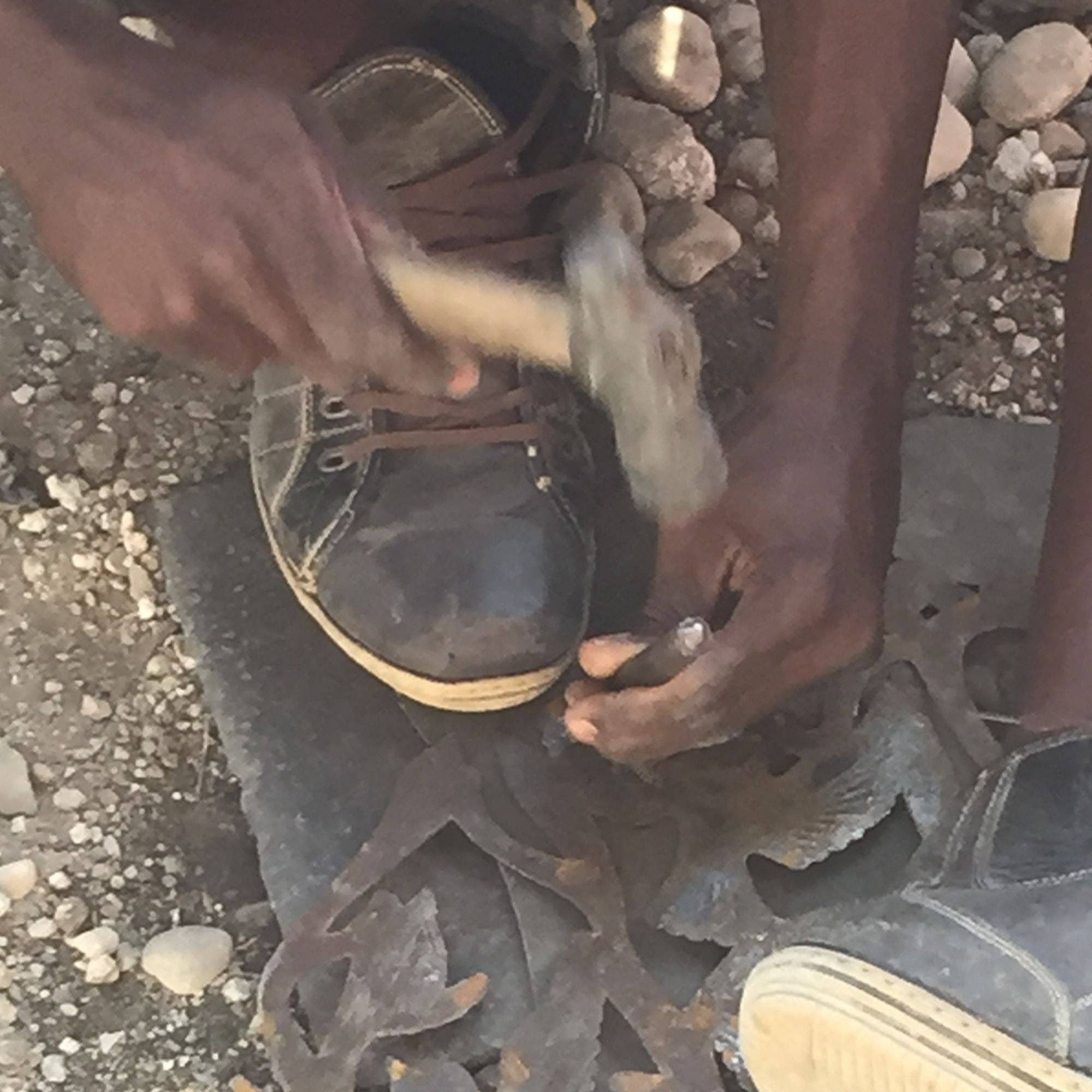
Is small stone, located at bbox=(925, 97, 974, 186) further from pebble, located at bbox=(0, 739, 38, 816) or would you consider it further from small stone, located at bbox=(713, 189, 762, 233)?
pebble, located at bbox=(0, 739, 38, 816)

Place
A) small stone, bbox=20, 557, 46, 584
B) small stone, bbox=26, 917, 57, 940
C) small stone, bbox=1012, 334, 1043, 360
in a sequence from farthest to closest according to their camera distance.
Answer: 1. small stone, bbox=1012, 334, 1043, 360
2. small stone, bbox=20, 557, 46, 584
3. small stone, bbox=26, 917, 57, 940

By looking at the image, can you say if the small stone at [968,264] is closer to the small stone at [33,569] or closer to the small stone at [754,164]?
the small stone at [754,164]

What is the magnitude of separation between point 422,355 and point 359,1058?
1.42ft

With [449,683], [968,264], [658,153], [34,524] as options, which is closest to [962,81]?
[968,264]

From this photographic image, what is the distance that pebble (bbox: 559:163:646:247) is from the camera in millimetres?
917

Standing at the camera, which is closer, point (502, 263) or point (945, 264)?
point (502, 263)

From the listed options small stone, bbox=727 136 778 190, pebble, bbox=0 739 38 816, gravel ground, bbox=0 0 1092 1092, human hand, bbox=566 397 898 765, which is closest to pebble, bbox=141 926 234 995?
gravel ground, bbox=0 0 1092 1092

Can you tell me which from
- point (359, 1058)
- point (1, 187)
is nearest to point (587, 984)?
point (359, 1058)

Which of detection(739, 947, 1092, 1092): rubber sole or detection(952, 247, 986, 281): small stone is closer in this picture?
detection(739, 947, 1092, 1092): rubber sole

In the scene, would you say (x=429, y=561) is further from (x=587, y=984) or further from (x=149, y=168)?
(x=149, y=168)

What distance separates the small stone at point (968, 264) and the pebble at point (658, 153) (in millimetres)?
190

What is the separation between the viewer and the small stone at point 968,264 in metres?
1.14

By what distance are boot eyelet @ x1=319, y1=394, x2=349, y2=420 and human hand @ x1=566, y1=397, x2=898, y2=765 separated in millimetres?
225

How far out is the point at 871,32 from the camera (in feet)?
2.71
